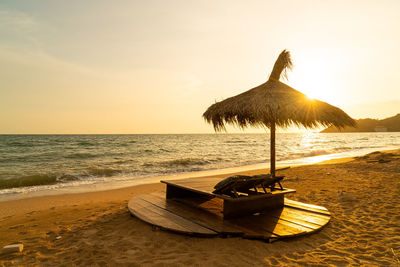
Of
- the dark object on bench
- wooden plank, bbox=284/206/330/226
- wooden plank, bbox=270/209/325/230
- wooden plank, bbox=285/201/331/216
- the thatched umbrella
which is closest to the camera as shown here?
the dark object on bench

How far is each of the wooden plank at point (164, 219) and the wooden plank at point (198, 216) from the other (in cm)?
12

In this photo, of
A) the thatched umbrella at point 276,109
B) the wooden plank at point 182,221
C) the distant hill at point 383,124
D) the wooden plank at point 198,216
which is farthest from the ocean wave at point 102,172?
the distant hill at point 383,124

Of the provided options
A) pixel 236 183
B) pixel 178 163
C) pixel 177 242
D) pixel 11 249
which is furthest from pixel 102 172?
pixel 236 183

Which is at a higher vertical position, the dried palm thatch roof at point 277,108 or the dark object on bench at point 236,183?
the dried palm thatch roof at point 277,108

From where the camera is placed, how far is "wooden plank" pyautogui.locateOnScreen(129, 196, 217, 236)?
3.45 m

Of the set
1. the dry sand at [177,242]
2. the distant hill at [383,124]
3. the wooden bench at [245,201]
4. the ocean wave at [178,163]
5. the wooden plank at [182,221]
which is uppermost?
the distant hill at [383,124]

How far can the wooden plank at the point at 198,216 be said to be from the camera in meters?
3.49

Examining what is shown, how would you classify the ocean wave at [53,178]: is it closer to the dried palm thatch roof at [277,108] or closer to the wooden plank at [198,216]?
the wooden plank at [198,216]

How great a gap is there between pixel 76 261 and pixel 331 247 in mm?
3597

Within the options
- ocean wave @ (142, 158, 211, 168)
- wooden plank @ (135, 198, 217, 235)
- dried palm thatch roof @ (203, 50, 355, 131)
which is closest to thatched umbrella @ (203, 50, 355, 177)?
dried palm thatch roof @ (203, 50, 355, 131)

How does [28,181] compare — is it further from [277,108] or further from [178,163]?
[277,108]

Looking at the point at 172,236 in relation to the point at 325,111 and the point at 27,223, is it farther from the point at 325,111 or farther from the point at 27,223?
the point at 325,111

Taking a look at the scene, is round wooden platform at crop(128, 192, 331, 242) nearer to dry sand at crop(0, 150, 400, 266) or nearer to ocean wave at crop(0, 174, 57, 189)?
dry sand at crop(0, 150, 400, 266)

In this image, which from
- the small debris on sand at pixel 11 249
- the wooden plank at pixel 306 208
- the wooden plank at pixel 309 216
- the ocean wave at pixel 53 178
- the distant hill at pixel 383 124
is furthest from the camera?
the distant hill at pixel 383 124
